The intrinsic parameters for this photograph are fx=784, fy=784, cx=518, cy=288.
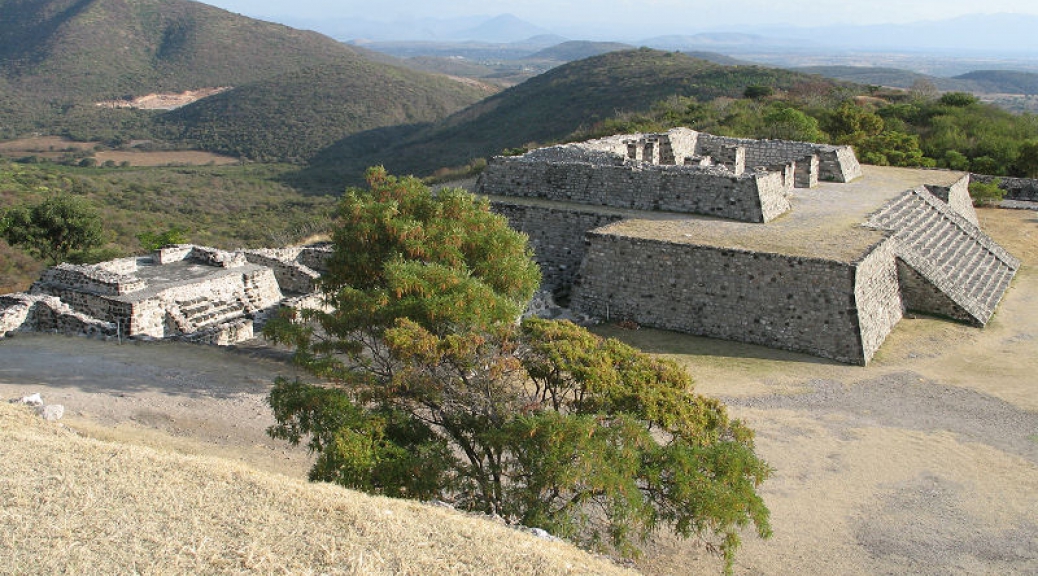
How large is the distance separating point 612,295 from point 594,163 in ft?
14.9

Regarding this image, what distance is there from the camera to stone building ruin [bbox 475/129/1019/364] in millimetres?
13375

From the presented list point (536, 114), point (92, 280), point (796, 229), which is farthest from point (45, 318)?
point (536, 114)

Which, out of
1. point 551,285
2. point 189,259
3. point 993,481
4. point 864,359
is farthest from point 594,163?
point 993,481

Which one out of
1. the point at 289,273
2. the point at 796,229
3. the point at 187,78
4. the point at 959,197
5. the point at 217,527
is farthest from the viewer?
the point at 187,78

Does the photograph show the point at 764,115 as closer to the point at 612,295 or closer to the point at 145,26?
the point at 612,295

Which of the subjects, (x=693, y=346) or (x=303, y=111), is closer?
(x=693, y=346)

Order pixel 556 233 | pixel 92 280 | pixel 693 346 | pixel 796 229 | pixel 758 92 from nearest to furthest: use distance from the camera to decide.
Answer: pixel 92 280 < pixel 693 346 < pixel 796 229 < pixel 556 233 < pixel 758 92

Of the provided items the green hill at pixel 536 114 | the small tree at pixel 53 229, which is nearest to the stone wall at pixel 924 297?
the small tree at pixel 53 229

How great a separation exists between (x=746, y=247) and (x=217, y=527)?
10.8 meters

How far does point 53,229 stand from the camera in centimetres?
1973

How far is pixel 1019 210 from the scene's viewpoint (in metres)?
23.5

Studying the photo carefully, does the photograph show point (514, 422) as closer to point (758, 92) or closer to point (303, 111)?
point (758, 92)

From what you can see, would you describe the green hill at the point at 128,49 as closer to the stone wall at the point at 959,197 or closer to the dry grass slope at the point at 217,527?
the stone wall at the point at 959,197

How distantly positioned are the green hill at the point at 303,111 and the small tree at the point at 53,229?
33.3m
